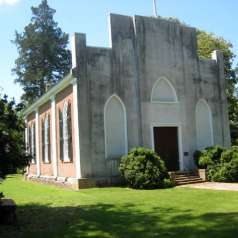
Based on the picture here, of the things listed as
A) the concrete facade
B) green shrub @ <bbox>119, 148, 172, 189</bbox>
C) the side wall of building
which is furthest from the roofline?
green shrub @ <bbox>119, 148, 172, 189</bbox>

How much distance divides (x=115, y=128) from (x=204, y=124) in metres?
6.38

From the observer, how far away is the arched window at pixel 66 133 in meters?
23.4

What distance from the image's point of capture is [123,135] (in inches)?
910

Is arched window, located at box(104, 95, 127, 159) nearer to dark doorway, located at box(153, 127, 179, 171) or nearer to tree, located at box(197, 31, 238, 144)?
dark doorway, located at box(153, 127, 179, 171)

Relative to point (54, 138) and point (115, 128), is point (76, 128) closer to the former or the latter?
point (115, 128)

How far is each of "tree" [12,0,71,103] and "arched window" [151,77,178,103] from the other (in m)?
34.9

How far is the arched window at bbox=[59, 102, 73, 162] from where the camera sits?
920 inches

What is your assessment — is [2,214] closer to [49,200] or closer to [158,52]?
[49,200]

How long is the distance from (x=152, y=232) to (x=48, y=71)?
50.8 metres

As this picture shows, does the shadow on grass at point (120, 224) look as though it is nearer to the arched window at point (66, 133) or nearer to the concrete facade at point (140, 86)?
the concrete facade at point (140, 86)

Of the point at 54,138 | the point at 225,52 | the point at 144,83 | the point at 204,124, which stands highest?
the point at 225,52

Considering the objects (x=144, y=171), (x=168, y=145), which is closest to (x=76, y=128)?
(x=144, y=171)

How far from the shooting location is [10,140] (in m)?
11.6

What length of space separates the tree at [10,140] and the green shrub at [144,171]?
9.39 meters
